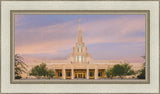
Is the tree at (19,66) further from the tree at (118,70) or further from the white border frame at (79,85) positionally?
the tree at (118,70)

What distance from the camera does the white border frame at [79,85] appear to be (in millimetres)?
5391

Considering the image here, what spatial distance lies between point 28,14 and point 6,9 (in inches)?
19.6

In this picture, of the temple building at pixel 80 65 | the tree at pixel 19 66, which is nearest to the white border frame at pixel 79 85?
the tree at pixel 19 66

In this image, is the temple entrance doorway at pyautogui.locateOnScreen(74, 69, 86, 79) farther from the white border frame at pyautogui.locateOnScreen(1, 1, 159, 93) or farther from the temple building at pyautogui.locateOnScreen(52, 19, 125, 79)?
the white border frame at pyautogui.locateOnScreen(1, 1, 159, 93)

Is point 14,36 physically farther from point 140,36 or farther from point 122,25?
point 140,36

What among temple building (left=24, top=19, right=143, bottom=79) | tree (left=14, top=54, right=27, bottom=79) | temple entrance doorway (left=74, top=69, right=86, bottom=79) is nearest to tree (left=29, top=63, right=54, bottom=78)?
temple building (left=24, top=19, right=143, bottom=79)

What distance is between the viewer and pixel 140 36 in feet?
18.1

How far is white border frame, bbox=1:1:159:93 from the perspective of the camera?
5.39m

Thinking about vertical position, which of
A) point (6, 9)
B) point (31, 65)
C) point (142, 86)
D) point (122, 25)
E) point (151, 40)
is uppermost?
point (6, 9)

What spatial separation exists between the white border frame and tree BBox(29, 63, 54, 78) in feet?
0.98

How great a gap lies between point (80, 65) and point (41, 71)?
94cm

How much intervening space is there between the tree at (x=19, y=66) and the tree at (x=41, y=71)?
224 millimetres

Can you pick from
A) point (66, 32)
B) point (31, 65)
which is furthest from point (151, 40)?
point (31, 65)

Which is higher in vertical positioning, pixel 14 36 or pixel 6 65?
pixel 14 36
